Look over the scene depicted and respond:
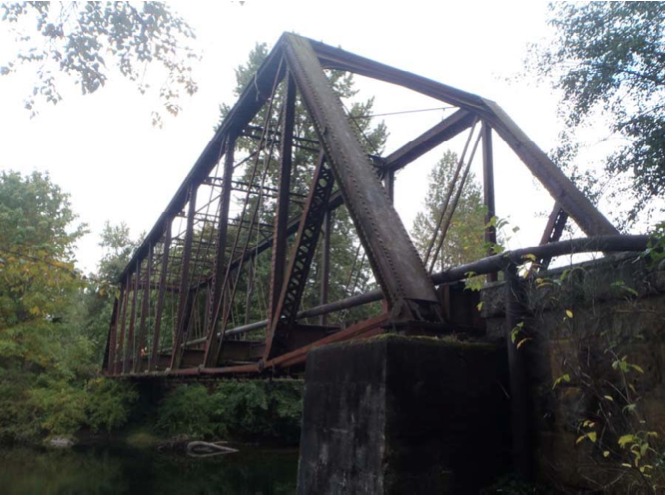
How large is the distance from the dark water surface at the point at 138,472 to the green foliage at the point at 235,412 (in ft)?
7.51

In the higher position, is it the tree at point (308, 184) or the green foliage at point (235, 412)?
the tree at point (308, 184)

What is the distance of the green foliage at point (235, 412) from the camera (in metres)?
27.6

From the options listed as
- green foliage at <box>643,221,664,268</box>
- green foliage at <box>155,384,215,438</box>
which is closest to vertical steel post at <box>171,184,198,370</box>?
green foliage at <box>643,221,664,268</box>

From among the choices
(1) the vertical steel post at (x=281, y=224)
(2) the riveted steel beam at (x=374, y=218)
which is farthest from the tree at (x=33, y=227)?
(2) the riveted steel beam at (x=374, y=218)

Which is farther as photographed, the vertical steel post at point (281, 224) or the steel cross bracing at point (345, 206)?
the vertical steel post at point (281, 224)

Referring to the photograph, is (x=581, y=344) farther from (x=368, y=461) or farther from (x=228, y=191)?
(x=228, y=191)

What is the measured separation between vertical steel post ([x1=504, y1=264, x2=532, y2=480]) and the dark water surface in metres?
14.3

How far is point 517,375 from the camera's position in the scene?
4.16 meters

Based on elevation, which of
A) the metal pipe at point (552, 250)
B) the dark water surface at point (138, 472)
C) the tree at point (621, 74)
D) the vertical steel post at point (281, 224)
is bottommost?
the dark water surface at point (138, 472)

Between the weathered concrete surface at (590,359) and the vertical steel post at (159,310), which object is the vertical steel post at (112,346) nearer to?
the vertical steel post at (159,310)

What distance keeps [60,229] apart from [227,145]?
67.3ft

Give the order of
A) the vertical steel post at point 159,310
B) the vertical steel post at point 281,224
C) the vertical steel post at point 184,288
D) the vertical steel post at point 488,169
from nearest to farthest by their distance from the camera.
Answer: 1. the vertical steel post at point 281,224
2. the vertical steel post at point 488,169
3. the vertical steel post at point 184,288
4. the vertical steel post at point 159,310

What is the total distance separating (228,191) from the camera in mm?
11617

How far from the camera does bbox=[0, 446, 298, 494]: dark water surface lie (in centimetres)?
1706
